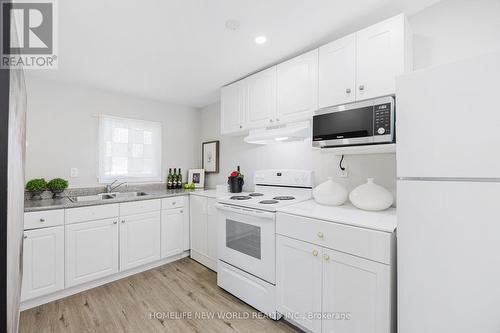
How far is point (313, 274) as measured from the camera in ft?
5.14

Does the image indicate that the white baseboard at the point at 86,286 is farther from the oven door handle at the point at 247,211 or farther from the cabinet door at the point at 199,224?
the oven door handle at the point at 247,211

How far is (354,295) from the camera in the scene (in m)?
1.37

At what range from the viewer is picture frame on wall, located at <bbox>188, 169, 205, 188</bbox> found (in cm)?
367

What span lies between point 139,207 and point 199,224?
0.76 metres

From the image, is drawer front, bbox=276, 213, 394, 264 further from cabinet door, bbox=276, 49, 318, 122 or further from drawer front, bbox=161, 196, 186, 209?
drawer front, bbox=161, 196, 186, 209

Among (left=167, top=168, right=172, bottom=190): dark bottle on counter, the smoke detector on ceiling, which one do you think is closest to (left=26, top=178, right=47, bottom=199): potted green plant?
(left=167, top=168, right=172, bottom=190): dark bottle on counter

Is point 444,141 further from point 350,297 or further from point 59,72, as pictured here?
point 59,72

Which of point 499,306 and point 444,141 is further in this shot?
point 444,141

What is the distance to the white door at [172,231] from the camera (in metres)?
2.82

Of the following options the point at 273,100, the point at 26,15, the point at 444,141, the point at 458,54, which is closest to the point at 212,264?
the point at 273,100

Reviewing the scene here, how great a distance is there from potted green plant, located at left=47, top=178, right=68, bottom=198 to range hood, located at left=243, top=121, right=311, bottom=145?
2190 mm

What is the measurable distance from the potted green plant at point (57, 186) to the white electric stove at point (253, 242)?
184cm

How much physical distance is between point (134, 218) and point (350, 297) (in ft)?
7.55

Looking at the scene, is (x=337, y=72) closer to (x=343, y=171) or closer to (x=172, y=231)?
(x=343, y=171)
